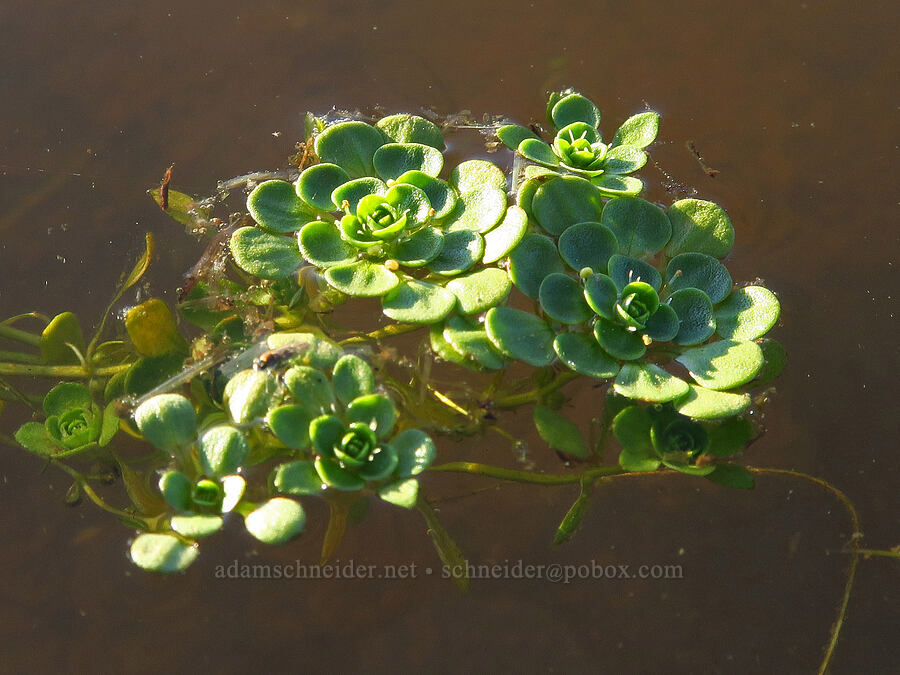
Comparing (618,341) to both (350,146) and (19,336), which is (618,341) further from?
(19,336)

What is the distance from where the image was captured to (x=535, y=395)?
7.09 feet

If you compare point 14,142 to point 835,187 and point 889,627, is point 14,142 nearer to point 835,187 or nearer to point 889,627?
point 835,187

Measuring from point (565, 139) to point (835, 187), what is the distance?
1215 mm

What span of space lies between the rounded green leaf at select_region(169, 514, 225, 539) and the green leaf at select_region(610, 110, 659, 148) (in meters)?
1.46

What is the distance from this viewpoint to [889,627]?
90.2 inches

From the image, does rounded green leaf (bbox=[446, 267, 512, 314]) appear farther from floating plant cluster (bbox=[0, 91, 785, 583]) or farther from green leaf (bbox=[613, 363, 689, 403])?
green leaf (bbox=[613, 363, 689, 403])

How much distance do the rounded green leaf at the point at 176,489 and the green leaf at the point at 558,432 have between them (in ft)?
2.67

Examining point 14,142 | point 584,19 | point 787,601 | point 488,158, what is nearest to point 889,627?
point 787,601

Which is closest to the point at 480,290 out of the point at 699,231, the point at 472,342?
the point at 472,342

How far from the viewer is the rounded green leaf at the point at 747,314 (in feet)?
6.47

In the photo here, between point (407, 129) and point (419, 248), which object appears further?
point (407, 129)

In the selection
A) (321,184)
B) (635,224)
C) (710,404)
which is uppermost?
(321,184)

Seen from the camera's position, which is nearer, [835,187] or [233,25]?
[835,187]

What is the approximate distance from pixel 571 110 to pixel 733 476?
108 centimetres
